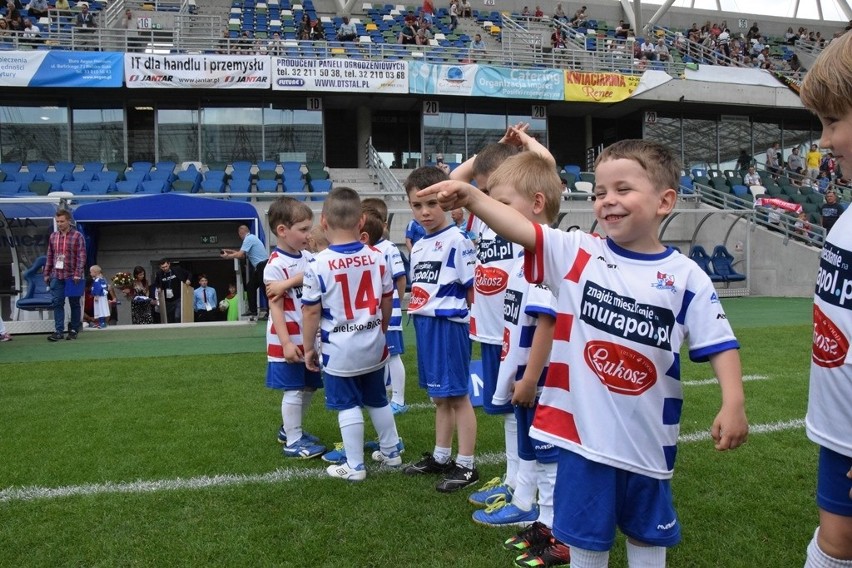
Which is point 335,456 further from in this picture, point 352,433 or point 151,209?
point 151,209

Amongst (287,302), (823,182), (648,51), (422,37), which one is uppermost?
(422,37)

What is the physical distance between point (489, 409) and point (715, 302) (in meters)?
1.48

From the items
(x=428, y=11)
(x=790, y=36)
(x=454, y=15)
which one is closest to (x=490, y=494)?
(x=454, y=15)

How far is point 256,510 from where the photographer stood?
3484 mm

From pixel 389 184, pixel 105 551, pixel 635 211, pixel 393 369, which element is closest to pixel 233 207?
pixel 389 184

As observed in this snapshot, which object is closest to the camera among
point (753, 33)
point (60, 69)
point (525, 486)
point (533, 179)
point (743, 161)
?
point (533, 179)

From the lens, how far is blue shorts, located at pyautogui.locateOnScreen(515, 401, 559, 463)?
2.95m

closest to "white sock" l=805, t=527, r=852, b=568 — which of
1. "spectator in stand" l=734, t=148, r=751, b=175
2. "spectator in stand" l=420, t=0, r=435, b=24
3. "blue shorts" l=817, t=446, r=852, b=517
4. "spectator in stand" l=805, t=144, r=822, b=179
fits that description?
"blue shorts" l=817, t=446, r=852, b=517

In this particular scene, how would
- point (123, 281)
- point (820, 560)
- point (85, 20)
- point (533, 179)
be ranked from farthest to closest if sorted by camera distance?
point (85, 20), point (123, 281), point (533, 179), point (820, 560)

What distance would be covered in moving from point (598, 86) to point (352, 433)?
2109 centimetres

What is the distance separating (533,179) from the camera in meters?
2.83

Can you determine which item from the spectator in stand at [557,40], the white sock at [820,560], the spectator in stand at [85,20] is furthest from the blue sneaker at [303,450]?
the spectator in stand at [557,40]

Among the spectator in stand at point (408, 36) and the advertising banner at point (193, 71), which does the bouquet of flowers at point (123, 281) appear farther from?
the spectator in stand at point (408, 36)

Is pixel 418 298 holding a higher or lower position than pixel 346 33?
lower
